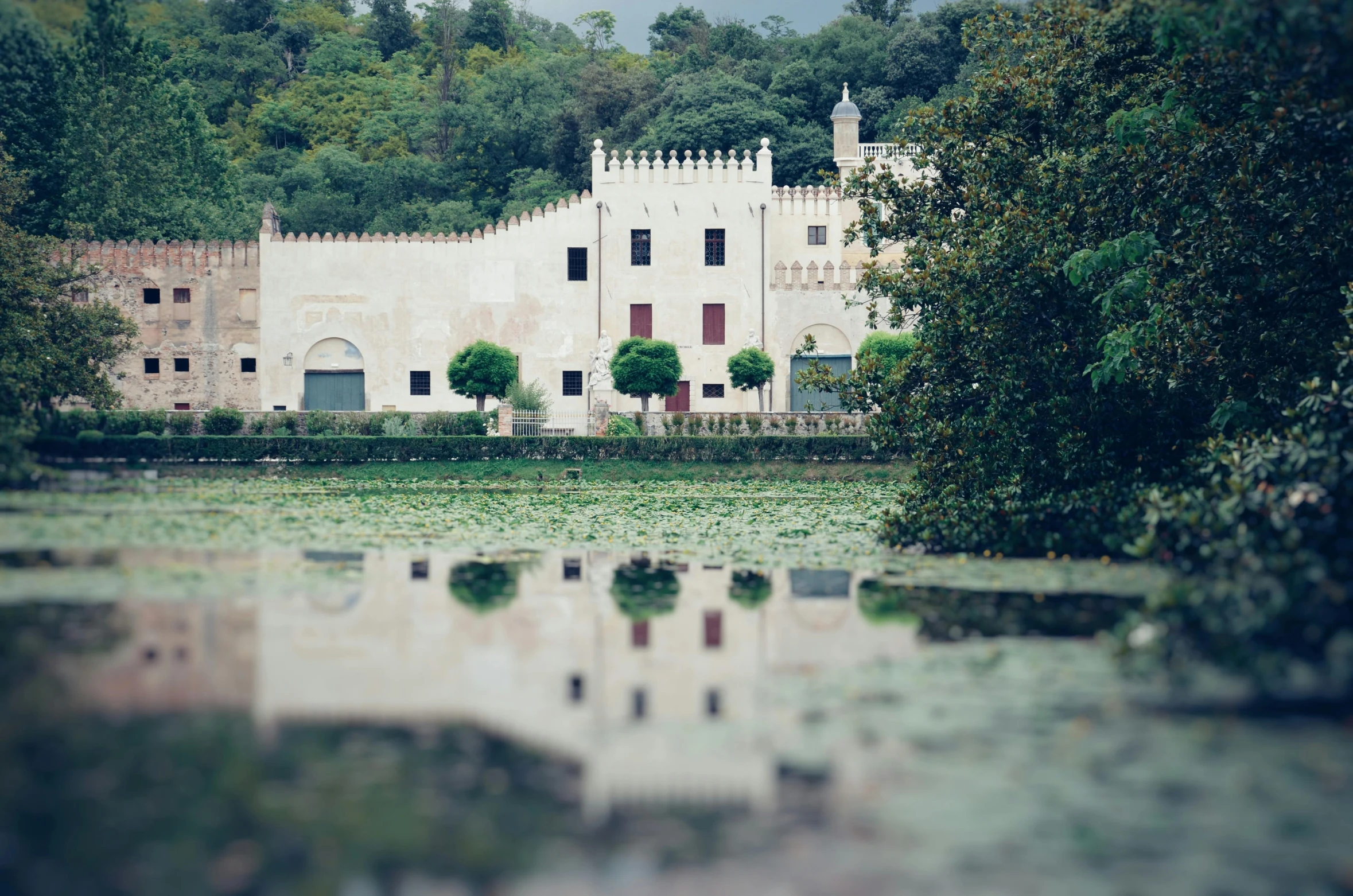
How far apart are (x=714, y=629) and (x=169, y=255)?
1519 inches

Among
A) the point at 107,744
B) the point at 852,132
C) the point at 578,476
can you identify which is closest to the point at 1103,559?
the point at 107,744

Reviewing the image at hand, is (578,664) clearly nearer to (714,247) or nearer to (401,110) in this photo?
(714,247)

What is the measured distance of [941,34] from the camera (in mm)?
62031

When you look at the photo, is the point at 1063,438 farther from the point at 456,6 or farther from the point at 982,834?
the point at 456,6

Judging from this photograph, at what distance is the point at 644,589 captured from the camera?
12180 mm

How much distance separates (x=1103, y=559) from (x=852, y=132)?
40.0 meters

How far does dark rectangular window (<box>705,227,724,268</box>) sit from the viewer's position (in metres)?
46.1

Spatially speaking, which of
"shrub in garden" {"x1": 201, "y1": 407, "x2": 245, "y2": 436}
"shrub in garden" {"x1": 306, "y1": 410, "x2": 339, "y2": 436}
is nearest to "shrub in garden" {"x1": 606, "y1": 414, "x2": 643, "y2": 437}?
"shrub in garden" {"x1": 306, "y1": 410, "x2": 339, "y2": 436}

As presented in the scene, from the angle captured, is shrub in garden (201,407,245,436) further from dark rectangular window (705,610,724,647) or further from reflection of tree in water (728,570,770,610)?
dark rectangular window (705,610,724,647)

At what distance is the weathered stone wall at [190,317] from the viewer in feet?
146

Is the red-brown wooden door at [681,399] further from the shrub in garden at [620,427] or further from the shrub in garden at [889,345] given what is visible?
the shrub in garden at [620,427]

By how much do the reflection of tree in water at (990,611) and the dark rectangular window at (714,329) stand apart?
33.5m

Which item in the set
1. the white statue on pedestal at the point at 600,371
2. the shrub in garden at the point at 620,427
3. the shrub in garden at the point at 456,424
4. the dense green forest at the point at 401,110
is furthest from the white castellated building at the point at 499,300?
the shrub in garden at the point at 456,424

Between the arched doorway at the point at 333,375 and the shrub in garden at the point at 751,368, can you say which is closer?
the shrub in garden at the point at 751,368
